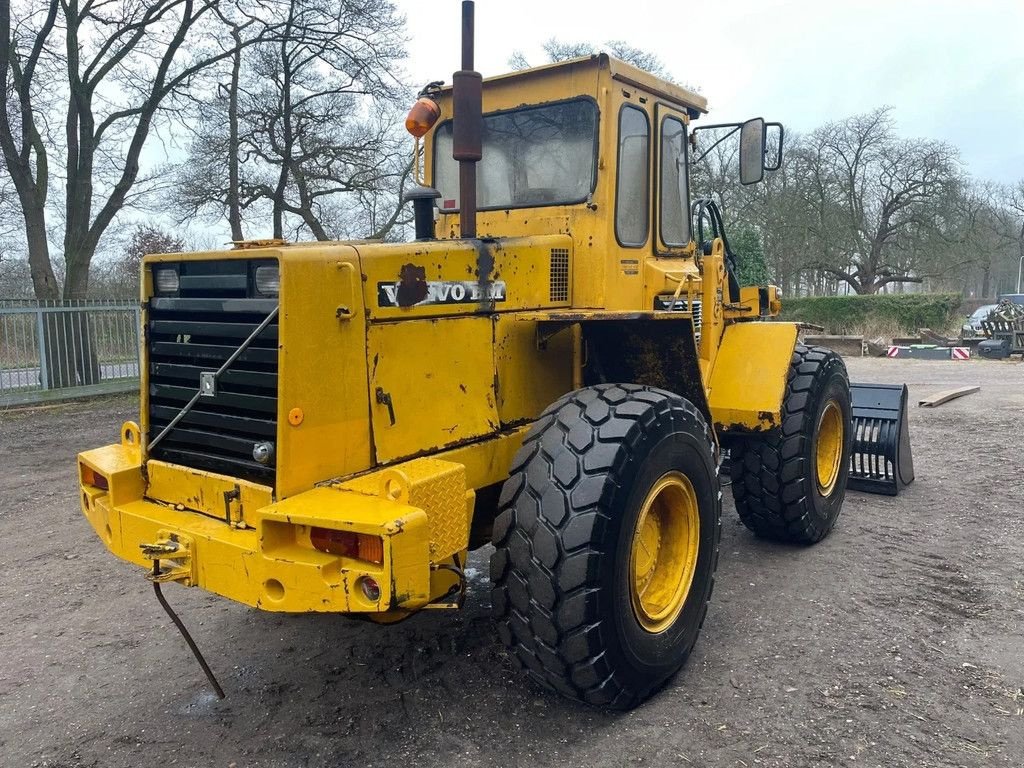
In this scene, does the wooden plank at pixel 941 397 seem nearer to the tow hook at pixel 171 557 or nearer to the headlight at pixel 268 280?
the headlight at pixel 268 280

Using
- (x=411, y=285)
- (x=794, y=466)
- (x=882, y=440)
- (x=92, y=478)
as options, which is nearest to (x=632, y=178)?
(x=411, y=285)

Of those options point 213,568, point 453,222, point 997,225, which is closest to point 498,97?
point 453,222

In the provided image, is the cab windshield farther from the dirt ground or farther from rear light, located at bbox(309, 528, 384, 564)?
the dirt ground

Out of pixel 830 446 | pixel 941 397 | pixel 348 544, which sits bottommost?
pixel 941 397

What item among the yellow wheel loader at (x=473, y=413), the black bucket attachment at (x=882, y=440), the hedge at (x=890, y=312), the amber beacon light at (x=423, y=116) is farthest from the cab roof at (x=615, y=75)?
the hedge at (x=890, y=312)

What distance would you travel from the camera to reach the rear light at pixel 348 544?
2.59m

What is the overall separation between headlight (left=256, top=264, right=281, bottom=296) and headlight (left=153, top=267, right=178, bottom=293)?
625 mm

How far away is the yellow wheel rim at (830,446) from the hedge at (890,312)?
19649mm

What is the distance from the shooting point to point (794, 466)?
→ 16.3 ft

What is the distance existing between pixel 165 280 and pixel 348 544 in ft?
5.04

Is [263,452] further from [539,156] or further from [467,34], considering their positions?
[539,156]

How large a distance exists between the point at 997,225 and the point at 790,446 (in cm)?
4754

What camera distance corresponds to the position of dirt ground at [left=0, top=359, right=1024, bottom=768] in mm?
3029

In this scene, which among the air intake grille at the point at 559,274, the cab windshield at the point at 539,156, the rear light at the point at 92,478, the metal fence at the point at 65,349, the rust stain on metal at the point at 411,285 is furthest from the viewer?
the metal fence at the point at 65,349
